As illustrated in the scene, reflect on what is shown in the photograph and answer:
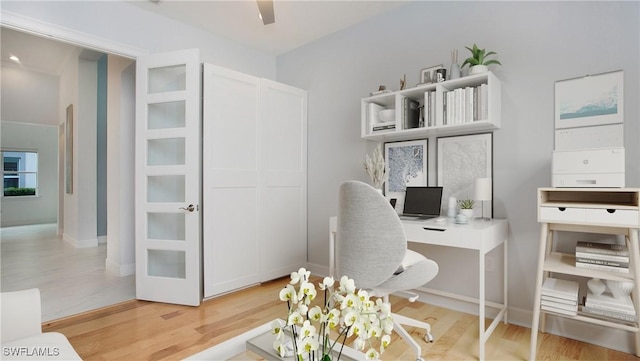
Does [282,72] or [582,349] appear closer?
[582,349]

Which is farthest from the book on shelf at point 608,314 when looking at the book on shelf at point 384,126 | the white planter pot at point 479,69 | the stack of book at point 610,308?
the book on shelf at point 384,126

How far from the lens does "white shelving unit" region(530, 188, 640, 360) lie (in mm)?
1716

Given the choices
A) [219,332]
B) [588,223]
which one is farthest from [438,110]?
[219,332]

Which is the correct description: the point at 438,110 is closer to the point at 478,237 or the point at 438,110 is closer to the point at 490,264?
the point at 478,237

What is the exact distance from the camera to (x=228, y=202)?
3.08 meters

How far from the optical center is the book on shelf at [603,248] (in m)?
1.81

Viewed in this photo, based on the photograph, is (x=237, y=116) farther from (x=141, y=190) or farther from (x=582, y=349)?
(x=582, y=349)

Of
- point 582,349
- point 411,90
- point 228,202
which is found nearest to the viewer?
point 582,349

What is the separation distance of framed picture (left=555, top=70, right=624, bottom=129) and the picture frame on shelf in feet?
2.80

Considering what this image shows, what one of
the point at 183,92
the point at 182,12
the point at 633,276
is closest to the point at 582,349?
the point at 633,276

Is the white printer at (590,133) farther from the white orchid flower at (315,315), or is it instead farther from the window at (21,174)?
the window at (21,174)

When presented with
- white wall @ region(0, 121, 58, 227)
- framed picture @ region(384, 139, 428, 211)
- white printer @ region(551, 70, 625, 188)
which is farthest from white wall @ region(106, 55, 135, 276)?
white wall @ region(0, 121, 58, 227)

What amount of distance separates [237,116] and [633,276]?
10.0 ft

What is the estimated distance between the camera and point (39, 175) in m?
8.59
